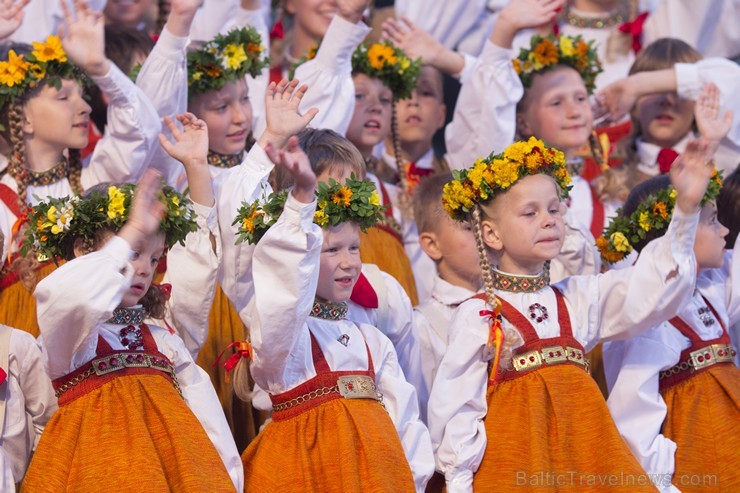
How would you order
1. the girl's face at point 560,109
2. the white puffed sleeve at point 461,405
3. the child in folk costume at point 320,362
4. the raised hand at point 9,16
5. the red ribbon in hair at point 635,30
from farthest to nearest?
the red ribbon in hair at point 635,30 < the girl's face at point 560,109 < the raised hand at point 9,16 < the white puffed sleeve at point 461,405 < the child in folk costume at point 320,362

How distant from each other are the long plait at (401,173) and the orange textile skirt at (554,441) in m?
1.56

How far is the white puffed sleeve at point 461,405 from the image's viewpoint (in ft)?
13.7

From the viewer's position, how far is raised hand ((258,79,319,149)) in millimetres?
4383

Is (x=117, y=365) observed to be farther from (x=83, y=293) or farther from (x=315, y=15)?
(x=315, y=15)

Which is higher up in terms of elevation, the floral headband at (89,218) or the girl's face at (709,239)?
the girl's face at (709,239)

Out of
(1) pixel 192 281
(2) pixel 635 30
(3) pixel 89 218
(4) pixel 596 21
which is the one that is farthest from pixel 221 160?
(2) pixel 635 30

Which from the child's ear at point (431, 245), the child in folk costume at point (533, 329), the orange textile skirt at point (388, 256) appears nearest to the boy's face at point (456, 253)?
the child's ear at point (431, 245)

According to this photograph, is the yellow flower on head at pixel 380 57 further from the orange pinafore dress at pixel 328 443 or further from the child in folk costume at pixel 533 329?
the orange pinafore dress at pixel 328 443

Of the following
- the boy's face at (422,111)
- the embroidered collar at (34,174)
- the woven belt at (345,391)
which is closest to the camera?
the woven belt at (345,391)

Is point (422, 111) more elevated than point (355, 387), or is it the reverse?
point (422, 111)

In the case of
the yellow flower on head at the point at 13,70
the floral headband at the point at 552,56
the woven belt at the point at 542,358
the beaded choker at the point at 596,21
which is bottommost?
the woven belt at the point at 542,358

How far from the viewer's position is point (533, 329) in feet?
14.2

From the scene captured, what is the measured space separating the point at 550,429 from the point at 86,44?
2358 millimetres

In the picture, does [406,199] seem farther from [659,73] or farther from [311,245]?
[311,245]
